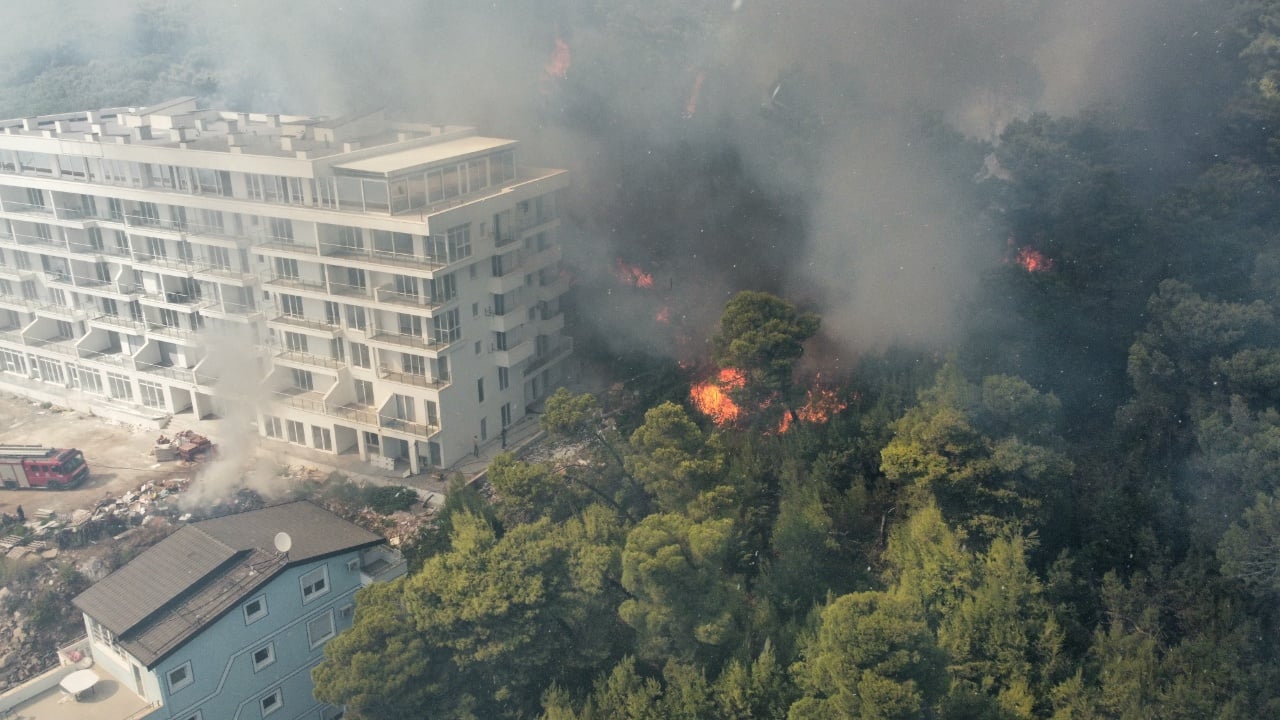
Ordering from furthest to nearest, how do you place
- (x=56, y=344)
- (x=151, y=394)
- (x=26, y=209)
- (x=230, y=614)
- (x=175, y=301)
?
(x=56, y=344)
(x=26, y=209)
(x=151, y=394)
(x=175, y=301)
(x=230, y=614)

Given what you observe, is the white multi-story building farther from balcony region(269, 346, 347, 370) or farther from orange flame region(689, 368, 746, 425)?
orange flame region(689, 368, 746, 425)

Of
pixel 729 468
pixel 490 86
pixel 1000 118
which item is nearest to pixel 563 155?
pixel 490 86

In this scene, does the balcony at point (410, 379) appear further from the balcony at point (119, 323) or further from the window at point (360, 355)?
the balcony at point (119, 323)

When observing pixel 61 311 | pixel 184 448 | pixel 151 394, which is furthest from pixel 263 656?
pixel 61 311

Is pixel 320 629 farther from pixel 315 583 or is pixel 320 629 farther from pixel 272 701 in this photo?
pixel 272 701

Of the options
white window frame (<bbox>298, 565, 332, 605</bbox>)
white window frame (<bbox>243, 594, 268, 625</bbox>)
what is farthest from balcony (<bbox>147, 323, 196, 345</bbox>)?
white window frame (<bbox>243, 594, 268, 625</bbox>)

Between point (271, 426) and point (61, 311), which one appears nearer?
point (271, 426)

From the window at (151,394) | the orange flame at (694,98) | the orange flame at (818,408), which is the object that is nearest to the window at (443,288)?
the orange flame at (818,408)
